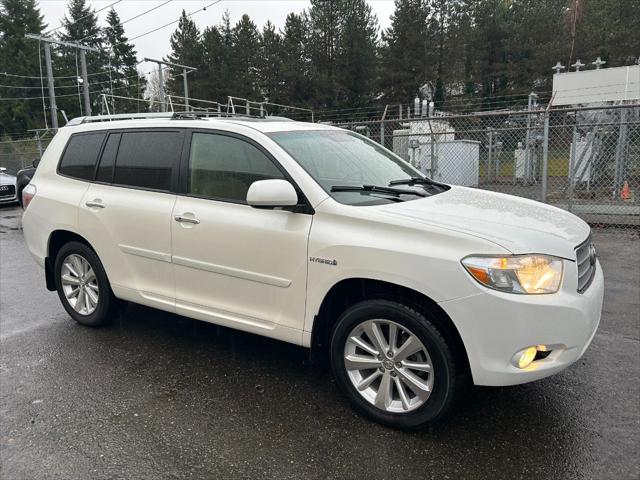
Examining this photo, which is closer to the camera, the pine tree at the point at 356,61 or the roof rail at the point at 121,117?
the roof rail at the point at 121,117

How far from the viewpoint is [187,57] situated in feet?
160

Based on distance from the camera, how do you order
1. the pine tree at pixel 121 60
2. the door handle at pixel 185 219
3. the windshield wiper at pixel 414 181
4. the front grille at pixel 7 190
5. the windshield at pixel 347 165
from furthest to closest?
the pine tree at pixel 121 60
the front grille at pixel 7 190
the windshield wiper at pixel 414 181
the door handle at pixel 185 219
the windshield at pixel 347 165

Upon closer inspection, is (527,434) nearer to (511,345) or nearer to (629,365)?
(511,345)

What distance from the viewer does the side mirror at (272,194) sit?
308 centimetres

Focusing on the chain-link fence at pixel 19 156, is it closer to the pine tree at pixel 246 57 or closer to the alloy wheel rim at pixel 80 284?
the alloy wheel rim at pixel 80 284

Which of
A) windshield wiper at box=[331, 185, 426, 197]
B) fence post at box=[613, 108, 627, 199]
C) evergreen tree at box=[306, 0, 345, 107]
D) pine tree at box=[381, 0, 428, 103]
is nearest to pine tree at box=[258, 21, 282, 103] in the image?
evergreen tree at box=[306, 0, 345, 107]

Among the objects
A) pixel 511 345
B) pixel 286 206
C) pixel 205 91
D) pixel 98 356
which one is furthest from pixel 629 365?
pixel 205 91

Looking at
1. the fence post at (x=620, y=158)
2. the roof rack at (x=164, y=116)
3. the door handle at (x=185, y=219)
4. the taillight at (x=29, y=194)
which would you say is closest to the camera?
the door handle at (x=185, y=219)

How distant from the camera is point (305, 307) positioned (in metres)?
3.17

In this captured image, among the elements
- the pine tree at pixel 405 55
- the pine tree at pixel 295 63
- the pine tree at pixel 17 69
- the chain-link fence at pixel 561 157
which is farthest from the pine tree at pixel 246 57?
the chain-link fence at pixel 561 157

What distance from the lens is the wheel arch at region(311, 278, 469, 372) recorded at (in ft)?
9.21

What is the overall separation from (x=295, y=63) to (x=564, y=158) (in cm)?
3630

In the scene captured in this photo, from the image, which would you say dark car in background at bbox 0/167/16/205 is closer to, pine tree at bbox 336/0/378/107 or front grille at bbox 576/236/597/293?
front grille at bbox 576/236/597/293

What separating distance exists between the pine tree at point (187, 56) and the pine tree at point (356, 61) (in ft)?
42.5
